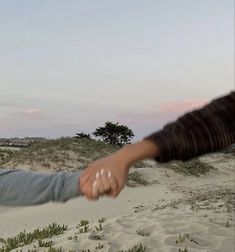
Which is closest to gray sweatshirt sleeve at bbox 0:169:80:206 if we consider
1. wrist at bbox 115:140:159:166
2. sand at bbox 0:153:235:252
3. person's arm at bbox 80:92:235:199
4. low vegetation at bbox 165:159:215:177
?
person's arm at bbox 80:92:235:199

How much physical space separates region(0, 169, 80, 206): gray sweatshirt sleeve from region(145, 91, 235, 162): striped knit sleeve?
0.44 metres

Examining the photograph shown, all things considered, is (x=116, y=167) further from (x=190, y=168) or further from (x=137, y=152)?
(x=190, y=168)

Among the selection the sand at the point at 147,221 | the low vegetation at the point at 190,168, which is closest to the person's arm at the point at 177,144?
the sand at the point at 147,221

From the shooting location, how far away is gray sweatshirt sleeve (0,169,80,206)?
2506 millimetres

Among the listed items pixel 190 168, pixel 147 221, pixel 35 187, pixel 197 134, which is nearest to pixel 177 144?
pixel 197 134

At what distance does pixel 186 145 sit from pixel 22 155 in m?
22.5

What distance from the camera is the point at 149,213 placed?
12164mm

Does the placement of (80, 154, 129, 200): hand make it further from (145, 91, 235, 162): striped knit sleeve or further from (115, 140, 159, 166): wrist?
(145, 91, 235, 162): striped knit sleeve

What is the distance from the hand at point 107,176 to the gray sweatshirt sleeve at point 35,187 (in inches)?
6.4

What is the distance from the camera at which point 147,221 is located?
10812mm

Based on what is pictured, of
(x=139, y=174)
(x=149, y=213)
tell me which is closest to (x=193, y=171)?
(x=139, y=174)

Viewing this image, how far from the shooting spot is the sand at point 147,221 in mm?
8961

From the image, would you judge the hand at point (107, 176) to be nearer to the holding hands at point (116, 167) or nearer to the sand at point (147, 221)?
the holding hands at point (116, 167)

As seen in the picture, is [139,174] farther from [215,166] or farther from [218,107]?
[218,107]
